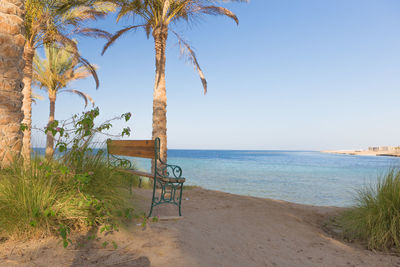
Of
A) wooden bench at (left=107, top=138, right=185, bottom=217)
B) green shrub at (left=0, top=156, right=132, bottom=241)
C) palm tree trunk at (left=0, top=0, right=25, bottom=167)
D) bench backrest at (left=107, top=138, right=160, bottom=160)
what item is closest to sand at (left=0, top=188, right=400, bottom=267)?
green shrub at (left=0, top=156, right=132, bottom=241)

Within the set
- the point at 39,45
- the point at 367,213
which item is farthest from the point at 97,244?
the point at 39,45

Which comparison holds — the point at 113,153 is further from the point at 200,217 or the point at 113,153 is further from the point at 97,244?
the point at 97,244

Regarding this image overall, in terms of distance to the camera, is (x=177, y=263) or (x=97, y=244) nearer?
(x=177, y=263)

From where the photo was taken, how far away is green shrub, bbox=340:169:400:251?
3.71 meters

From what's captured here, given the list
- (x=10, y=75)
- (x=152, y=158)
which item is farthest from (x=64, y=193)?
(x=10, y=75)

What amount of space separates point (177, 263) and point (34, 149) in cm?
259

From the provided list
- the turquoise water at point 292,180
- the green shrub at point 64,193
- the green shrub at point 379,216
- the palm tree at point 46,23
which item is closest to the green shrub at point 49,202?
the green shrub at point 64,193

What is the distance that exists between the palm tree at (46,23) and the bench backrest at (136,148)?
599 cm

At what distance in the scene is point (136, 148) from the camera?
15.5 feet

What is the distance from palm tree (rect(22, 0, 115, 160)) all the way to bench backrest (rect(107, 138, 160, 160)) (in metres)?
5.99

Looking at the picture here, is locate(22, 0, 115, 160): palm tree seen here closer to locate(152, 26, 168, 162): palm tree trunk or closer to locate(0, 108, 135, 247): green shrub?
locate(152, 26, 168, 162): palm tree trunk

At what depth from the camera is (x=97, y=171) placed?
3627mm

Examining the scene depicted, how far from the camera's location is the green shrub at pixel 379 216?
3709 millimetres

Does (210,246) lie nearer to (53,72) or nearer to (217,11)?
(217,11)
